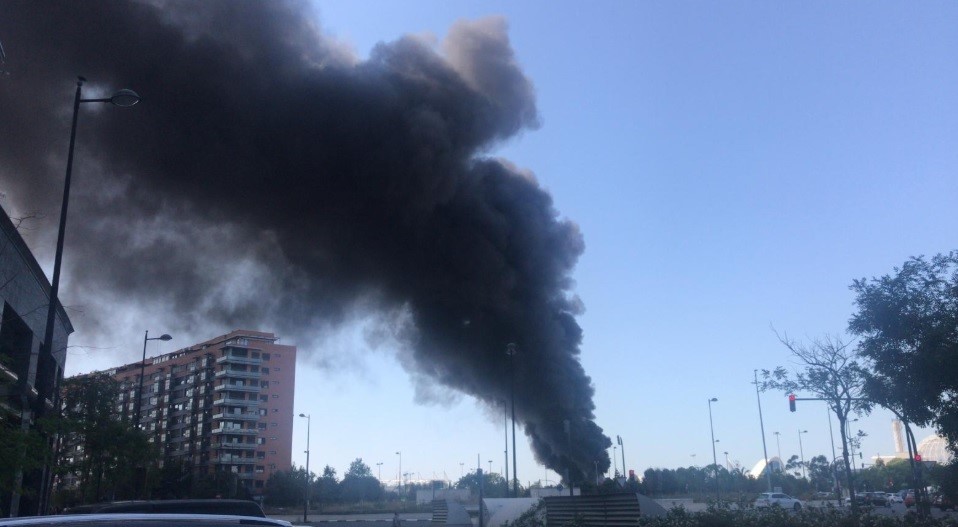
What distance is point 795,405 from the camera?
86.4 ft

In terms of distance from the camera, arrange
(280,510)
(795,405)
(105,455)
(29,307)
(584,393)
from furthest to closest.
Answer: (280,510)
(584,393)
(105,455)
(795,405)
(29,307)

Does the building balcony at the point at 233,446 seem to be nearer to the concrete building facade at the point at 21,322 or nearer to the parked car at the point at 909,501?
the concrete building facade at the point at 21,322

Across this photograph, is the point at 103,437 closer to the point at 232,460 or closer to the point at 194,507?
the point at 194,507

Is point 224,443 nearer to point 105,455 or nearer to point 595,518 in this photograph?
point 105,455

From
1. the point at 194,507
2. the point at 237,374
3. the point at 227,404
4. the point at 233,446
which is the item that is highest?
the point at 237,374

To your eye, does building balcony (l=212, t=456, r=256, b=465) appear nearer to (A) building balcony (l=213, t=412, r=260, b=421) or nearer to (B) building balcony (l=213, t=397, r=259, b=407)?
(A) building balcony (l=213, t=412, r=260, b=421)

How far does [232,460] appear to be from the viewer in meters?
88.8

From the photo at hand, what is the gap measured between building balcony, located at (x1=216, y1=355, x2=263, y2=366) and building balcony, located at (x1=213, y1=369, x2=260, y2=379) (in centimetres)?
107

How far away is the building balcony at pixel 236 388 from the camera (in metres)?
90.4

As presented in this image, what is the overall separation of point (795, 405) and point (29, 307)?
25310 millimetres

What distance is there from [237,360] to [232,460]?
1155cm

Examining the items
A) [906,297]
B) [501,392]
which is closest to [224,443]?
[501,392]

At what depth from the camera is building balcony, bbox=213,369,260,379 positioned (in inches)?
3580

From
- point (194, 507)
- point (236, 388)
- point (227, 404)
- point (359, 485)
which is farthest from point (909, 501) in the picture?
point (359, 485)
